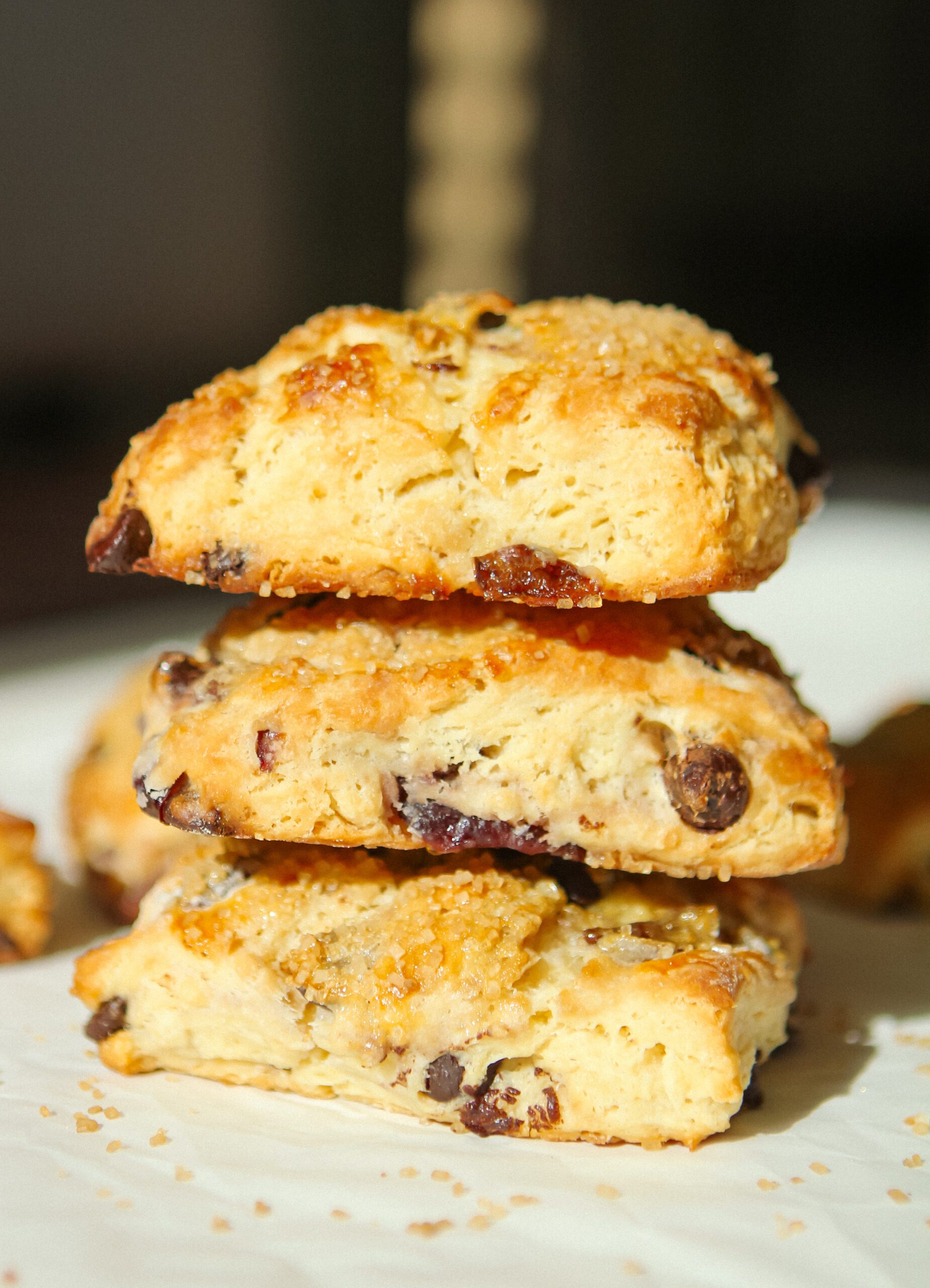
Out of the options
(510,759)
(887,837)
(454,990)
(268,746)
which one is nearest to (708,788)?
(510,759)

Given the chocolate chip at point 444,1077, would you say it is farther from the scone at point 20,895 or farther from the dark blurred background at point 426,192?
the dark blurred background at point 426,192

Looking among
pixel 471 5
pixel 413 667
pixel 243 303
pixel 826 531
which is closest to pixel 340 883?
pixel 413 667

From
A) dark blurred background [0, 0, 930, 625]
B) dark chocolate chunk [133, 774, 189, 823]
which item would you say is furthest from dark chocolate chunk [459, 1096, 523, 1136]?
dark blurred background [0, 0, 930, 625]

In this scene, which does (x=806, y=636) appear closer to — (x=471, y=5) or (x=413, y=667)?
(x=413, y=667)

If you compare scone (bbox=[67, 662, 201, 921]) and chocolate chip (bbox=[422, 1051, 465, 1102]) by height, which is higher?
chocolate chip (bbox=[422, 1051, 465, 1102])

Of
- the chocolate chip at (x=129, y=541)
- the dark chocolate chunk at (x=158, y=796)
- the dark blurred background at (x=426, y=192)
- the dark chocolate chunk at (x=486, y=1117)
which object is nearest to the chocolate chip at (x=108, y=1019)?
the dark chocolate chunk at (x=158, y=796)

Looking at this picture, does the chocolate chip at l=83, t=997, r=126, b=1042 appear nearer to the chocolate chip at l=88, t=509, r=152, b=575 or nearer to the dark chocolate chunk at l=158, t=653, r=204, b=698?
the dark chocolate chunk at l=158, t=653, r=204, b=698

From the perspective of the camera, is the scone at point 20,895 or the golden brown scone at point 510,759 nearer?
the golden brown scone at point 510,759
